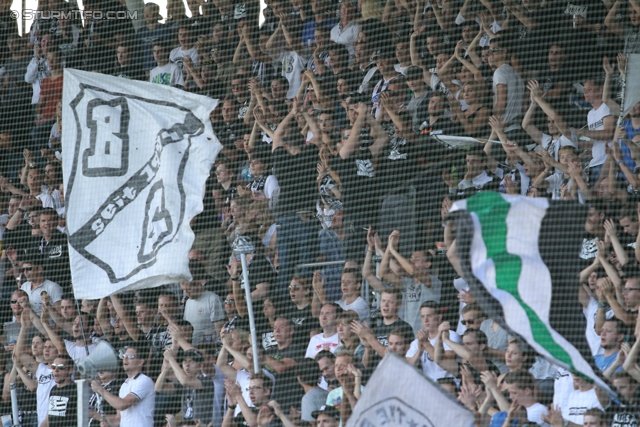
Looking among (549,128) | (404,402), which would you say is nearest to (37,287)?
(549,128)

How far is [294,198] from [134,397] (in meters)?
1.44

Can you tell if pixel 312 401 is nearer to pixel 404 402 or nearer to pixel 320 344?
pixel 320 344

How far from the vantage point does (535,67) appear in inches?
275

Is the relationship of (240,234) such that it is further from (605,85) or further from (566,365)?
(566,365)

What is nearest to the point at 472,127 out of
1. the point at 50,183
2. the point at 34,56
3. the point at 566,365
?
the point at 566,365

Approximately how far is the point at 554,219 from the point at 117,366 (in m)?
2.84

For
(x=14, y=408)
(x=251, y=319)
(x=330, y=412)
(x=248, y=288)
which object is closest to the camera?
(x=330, y=412)

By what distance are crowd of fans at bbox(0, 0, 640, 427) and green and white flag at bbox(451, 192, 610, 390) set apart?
41 cm

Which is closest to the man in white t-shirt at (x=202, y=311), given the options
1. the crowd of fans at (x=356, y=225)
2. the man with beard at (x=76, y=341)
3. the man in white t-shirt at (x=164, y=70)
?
the crowd of fans at (x=356, y=225)

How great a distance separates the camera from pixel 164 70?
8.62m

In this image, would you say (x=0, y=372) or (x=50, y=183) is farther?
(x=50, y=183)

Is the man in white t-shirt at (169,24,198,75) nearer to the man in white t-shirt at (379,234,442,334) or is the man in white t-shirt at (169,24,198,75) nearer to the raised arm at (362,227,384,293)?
the raised arm at (362,227,384,293)

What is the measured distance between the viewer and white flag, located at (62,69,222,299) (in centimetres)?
687

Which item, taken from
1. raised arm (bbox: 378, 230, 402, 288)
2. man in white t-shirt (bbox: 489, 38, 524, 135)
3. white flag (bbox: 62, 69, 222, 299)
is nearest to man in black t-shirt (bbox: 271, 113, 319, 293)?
raised arm (bbox: 378, 230, 402, 288)
